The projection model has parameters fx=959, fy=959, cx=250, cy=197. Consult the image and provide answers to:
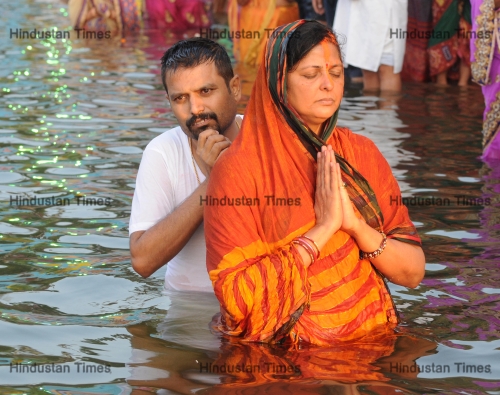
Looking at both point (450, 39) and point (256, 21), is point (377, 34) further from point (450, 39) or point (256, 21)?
point (256, 21)

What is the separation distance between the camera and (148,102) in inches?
411

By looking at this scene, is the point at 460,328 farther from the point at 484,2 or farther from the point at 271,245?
the point at 484,2

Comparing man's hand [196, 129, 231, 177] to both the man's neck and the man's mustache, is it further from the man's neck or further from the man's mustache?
the man's neck

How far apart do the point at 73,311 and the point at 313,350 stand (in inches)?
59.2

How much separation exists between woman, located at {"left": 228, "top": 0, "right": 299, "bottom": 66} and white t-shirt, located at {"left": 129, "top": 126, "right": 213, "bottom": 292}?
7.81m

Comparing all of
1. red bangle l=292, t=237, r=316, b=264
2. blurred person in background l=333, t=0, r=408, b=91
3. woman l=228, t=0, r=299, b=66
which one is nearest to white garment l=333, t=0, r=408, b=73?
blurred person in background l=333, t=0, r=408, b=91

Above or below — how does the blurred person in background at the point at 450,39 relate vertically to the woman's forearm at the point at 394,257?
above

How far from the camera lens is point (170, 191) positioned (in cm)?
443

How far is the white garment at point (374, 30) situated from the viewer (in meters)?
10.5

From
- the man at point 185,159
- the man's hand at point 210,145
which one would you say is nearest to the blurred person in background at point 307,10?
the man at point 185,159

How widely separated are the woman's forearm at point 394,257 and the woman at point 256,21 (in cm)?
834

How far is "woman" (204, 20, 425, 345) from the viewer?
3723 millimetres

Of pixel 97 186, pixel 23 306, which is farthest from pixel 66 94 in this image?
pixel 23 306

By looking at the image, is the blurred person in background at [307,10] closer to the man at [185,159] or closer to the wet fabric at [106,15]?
the wet fabric at [106,15]
